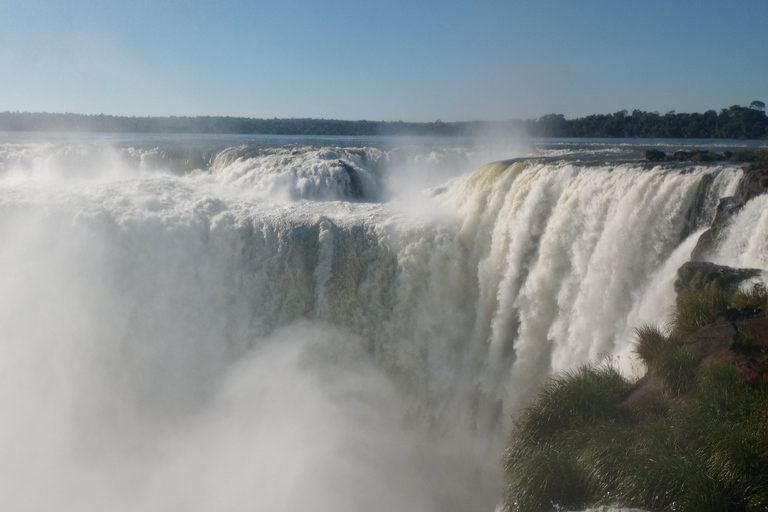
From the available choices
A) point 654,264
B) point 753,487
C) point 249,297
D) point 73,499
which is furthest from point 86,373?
point 753,487

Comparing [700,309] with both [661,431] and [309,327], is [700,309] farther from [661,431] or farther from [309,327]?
[309,327]

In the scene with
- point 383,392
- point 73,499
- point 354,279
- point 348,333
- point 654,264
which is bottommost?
point 73,499

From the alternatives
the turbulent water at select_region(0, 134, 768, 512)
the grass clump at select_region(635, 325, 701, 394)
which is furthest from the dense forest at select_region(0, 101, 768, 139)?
the grass clump at select_region(635, 325, 701, 394)

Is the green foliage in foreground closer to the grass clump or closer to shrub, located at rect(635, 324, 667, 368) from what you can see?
the grass clump

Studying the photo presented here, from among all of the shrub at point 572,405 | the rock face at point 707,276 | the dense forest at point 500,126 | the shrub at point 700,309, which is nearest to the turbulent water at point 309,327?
the rock face at point 707,276

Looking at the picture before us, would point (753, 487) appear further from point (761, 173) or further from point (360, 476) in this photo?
point (360, 476)

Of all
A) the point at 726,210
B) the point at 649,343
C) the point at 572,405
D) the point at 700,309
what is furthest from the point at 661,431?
the point at 726,210
